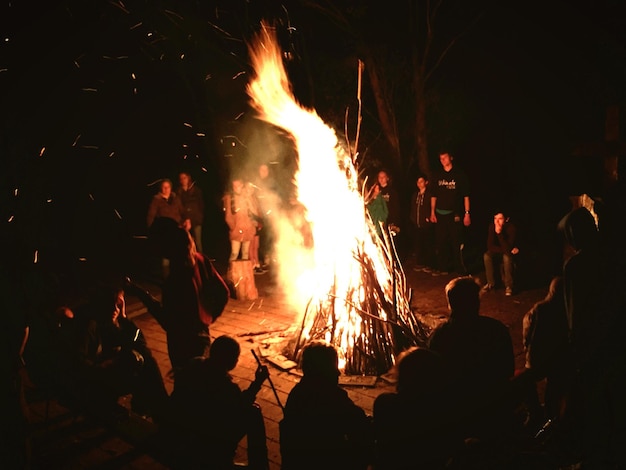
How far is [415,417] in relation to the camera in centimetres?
285

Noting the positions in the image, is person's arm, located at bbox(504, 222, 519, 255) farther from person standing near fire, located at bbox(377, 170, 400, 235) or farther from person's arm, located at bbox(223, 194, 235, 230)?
person's arm, located at bbox(223, 194, 235, 230)

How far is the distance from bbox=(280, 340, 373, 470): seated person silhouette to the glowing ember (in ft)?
8.27

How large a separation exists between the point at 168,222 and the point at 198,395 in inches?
74.6

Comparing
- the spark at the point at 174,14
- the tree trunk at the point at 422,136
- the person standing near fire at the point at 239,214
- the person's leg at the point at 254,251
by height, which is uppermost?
the spark at the point at 174,14

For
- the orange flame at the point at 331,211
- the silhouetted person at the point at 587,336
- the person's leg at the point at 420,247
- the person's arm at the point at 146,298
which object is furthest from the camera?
the person's leg at the point at 420,247

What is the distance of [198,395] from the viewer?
321 cm

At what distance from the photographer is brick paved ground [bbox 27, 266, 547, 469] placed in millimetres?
4168

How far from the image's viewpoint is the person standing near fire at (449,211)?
953cm

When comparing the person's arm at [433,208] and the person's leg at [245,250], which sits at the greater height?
the person's arm at [433,208]

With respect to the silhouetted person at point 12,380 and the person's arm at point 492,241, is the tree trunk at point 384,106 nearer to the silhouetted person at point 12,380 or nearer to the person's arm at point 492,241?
the person's arm at point 492,241

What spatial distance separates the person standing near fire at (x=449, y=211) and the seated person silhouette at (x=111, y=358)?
20.9 ft

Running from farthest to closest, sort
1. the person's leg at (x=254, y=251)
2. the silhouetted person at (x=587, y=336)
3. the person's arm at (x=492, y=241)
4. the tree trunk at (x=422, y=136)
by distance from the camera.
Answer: the tree trunk at (x=422, y=136), the person's leg at (x=254, y=251), the person's arm at (x=492, y=241), the silhouetted person at (x=587, y=336)

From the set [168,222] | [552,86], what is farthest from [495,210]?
[168,222]

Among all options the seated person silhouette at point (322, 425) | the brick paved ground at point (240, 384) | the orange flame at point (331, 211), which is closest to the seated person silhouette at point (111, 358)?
the brick paved ground at point (240, 384)
